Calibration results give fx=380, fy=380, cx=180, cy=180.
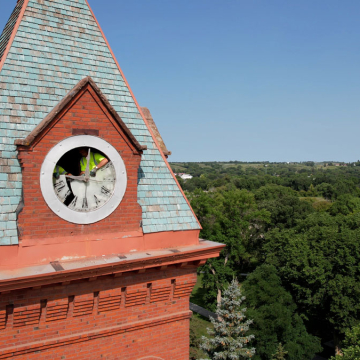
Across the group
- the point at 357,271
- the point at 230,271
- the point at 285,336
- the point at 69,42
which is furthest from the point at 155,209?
the point at 230,271

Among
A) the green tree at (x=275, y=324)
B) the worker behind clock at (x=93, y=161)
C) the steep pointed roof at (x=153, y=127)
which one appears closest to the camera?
the worker behind clock at (x=93, y=161)

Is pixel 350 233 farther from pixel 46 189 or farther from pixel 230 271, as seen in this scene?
pixel 46 189

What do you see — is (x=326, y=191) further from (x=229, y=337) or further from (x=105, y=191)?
(x=105, y=191)

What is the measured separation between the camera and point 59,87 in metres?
6.48

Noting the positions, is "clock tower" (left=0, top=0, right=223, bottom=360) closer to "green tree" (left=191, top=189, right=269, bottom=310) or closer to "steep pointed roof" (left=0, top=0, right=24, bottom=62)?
"steep pointed roof" (left=0, top=0, right=24, bottom=62)

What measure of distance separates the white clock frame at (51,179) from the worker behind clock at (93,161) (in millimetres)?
107

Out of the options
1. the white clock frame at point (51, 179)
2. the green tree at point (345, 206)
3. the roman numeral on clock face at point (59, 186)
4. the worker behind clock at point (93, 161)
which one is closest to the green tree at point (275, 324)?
the white clock frame at point (51, 179)

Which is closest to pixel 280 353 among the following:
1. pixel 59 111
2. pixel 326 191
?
pixel 59 111

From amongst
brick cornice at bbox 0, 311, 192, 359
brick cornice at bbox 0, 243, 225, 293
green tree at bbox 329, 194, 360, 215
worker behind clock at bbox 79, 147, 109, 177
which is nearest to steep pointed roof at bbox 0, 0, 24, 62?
worker behind clock at bbox 79, 147, 109, 177

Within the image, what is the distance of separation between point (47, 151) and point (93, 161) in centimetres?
76

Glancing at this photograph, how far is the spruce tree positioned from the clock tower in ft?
52.5

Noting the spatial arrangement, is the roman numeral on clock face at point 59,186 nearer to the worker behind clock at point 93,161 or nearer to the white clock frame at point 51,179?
the white clock frame at point 51,179

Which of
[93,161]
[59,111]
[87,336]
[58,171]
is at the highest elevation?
[59,111]

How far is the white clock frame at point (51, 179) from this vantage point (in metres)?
5.70
